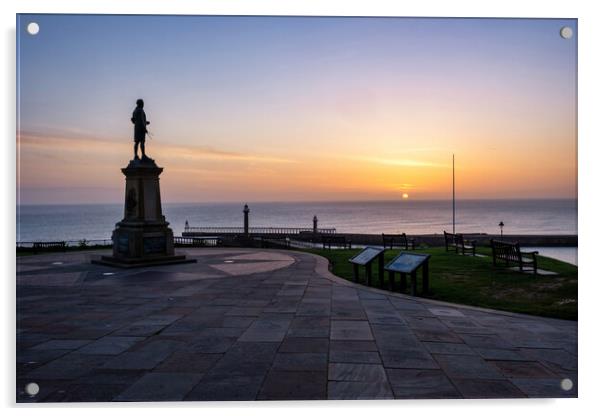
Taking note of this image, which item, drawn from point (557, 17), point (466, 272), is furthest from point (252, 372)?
point (466, 272)

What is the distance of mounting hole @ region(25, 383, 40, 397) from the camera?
429cm

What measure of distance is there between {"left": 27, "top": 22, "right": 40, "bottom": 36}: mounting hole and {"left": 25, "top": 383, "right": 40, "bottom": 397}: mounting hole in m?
3.75

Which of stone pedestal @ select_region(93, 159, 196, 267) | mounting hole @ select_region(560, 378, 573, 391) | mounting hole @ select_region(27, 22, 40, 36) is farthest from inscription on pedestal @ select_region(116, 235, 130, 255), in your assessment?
mounting hole @ select_region(560, 378, 573, 391)

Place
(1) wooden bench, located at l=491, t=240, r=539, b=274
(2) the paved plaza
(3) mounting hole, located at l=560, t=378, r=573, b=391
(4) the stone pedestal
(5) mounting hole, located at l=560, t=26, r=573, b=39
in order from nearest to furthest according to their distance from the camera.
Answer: (2) the paved plaza → (3) mounting hole, located at l=560, t=378, r=573, b=391 → (5) mounting hole, located at l=560, t=26, r=573, b=39 → (1) wooden bench, located at l=491, t=240, r=539, b=274 → (4) the stone pedestal

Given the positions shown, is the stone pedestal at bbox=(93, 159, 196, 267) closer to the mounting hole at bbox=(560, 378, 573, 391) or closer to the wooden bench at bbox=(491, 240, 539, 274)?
the wooden bench at bbox=(491, 240, 539, 274)

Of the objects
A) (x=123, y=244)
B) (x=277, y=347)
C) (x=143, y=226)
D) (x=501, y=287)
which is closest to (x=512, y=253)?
(x=501, y=287)

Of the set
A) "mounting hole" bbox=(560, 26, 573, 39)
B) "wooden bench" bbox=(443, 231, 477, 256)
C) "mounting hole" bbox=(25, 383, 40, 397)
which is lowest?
"mounting hole" bbox=(25, 383, 40, 397)

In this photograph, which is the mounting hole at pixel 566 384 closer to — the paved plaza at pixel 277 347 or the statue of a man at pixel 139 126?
the paved plaza at pixel 277 347

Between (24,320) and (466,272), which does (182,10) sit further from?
(466,272)

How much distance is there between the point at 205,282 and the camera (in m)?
10.6

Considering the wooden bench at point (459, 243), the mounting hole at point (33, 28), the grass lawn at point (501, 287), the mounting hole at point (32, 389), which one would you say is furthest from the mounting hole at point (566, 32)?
the wooden bench at point (459, 243)

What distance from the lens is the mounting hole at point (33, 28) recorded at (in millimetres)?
5031

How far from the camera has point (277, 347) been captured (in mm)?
5414

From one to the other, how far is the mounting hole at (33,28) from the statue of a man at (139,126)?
9.39 metres
